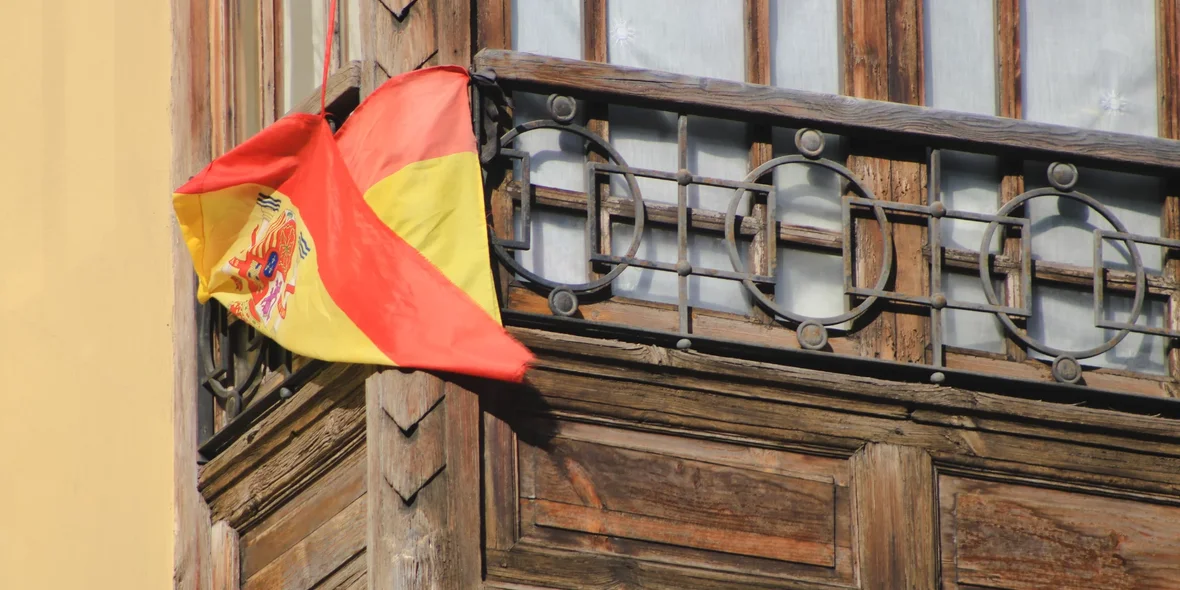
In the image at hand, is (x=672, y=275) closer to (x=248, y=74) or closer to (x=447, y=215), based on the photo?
(x=447, y=215)

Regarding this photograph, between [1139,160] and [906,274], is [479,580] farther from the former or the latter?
[1139,160]

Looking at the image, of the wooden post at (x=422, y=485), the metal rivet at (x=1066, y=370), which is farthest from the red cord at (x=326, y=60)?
the metal rivet at (x=1066, y=370)

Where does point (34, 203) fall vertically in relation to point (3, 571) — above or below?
above

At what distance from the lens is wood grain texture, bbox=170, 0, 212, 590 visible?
8.53 metres

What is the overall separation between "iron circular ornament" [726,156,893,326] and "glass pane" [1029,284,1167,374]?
513 millimetres

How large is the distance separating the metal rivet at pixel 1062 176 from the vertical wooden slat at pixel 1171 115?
36 centimetres

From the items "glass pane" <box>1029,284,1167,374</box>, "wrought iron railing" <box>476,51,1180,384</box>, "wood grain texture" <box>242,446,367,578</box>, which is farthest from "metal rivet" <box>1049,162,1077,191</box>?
"wood grain texture" <box>242,446,367,578</box>

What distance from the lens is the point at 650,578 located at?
7383mm

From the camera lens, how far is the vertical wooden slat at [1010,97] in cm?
788

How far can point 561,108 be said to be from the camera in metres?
7.57

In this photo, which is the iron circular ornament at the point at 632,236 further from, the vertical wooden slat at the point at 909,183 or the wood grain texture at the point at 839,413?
the vertical wooden slat at the point at 909,183

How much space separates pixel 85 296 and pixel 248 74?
3.82 feet

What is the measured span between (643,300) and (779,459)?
0.58 m

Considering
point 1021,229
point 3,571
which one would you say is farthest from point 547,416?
point 3,571
